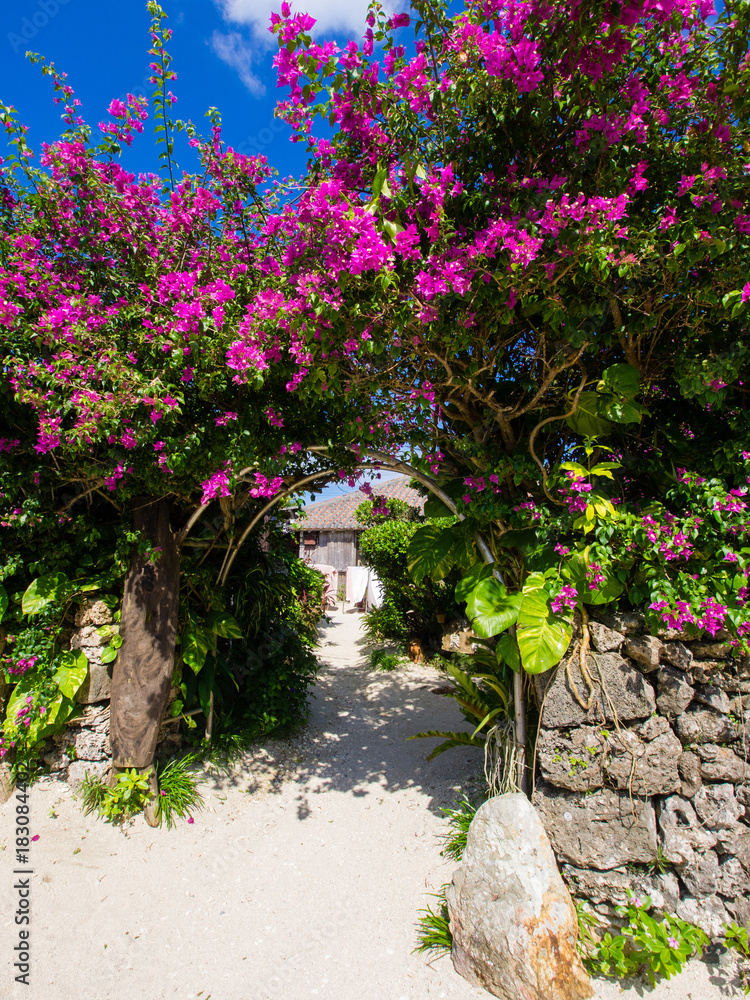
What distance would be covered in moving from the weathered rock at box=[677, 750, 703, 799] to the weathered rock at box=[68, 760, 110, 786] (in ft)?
11.6

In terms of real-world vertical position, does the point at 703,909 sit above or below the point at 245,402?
below

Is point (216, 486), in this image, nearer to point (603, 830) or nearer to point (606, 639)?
point (606, 639)

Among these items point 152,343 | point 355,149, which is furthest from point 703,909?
point 355,149

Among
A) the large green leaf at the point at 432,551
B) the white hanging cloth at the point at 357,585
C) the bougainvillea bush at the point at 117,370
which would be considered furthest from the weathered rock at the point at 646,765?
the white hanging cloth at the point at 357,585

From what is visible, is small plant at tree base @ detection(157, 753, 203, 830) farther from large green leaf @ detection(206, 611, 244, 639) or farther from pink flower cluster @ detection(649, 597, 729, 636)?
pink flower cluster @ detection(649, 597, 729, 636)

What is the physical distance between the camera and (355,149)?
281 cm

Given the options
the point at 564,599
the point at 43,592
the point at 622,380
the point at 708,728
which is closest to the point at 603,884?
the point at 708,728

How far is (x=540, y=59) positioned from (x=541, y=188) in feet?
2.10

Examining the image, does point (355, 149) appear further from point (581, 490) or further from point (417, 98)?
point (581, 490)

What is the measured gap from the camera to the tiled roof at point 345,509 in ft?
55.2

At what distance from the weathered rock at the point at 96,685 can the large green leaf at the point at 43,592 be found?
1.72 ft

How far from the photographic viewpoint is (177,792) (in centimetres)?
343

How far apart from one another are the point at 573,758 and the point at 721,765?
2.20 feet

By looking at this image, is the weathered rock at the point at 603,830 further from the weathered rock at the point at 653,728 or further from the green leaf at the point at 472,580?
the green leaf at the point at 472,580
